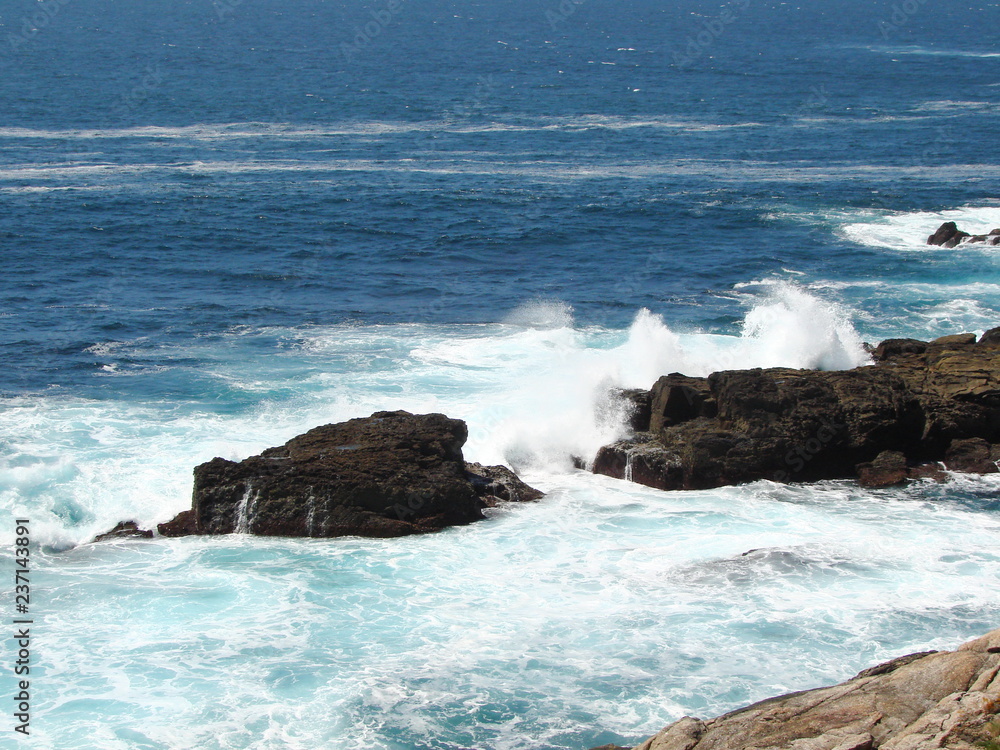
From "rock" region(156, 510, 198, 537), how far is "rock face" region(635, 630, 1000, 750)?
10.7 meters

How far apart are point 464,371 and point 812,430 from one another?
9.69 meters

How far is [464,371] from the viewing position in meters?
26.1

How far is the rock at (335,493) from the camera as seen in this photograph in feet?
57.9

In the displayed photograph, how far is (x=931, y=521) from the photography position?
1750 centimetres

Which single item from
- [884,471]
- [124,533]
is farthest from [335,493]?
[884,471]

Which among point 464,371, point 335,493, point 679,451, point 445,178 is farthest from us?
point 445,178

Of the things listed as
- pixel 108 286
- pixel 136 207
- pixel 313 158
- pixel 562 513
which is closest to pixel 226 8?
pixel 313 158

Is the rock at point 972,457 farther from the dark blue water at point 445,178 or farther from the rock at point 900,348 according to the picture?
the dark blue water at point 445,178

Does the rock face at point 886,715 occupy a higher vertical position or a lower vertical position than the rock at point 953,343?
lower

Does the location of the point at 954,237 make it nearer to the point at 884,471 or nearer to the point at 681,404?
the point at 884,471

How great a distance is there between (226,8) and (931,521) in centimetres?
17436

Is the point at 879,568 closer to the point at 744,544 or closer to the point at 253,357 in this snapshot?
the point at 744,544

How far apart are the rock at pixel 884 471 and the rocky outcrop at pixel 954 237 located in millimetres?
21905

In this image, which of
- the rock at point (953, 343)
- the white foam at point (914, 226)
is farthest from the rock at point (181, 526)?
the white foam at point (914, 226)
